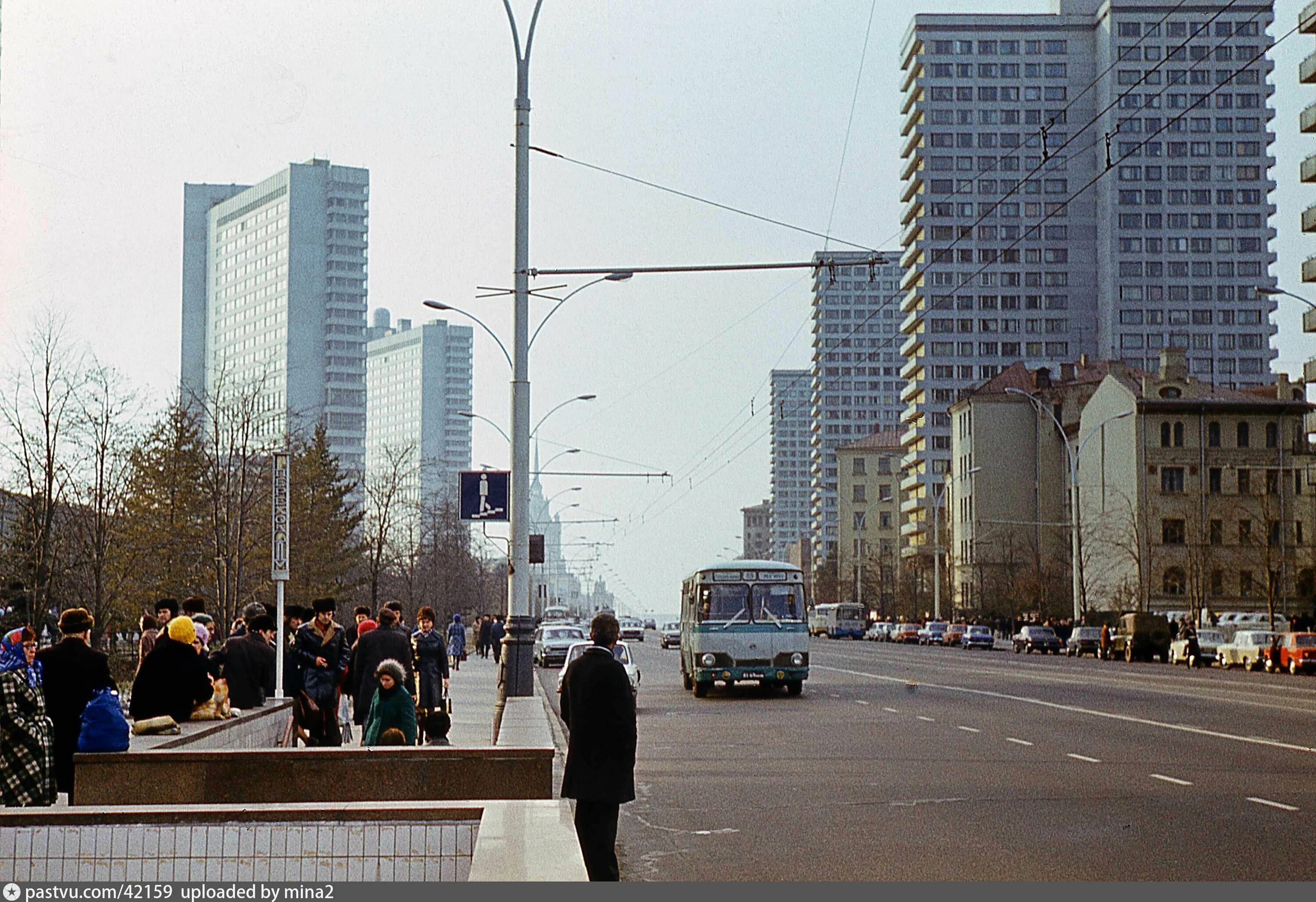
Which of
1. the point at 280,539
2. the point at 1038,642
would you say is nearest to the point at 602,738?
the point at 280,539

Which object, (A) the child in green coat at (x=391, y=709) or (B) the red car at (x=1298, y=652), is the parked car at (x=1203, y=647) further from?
(A) the child in green coat at (x=391, y=709)

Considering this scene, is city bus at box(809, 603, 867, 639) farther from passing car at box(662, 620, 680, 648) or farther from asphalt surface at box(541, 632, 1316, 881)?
asphalt surface at box(541, 632, 1316, 881)

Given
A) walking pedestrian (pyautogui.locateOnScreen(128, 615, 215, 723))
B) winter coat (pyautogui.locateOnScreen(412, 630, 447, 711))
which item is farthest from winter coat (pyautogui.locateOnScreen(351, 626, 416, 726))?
walking pedestrian (pyautogui.locateOnScreen(128, 615, 215, 723))

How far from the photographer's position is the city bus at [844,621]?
404ft

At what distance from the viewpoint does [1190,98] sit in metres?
156

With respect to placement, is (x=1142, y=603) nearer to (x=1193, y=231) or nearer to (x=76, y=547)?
(x=76, y=547)

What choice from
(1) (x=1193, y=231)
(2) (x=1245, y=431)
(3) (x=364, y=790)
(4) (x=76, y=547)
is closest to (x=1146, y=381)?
(2) (x=1245, y=431)

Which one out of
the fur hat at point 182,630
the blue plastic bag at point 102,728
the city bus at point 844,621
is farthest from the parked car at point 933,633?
the blue plastic bag at point 102,728

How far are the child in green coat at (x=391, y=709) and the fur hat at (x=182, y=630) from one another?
196 cm

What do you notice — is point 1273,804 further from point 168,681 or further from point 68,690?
point 68,690

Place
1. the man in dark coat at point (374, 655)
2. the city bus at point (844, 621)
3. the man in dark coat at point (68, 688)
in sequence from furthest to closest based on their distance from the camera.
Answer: the city bus at point (844, 621)
the man in dark coat at point (374, 655)
the man in dark coat at point (68, 688)

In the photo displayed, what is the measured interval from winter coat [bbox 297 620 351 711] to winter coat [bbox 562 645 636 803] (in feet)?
27.6

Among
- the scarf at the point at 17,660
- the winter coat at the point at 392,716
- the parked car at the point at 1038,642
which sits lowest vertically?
the parked car at the point at 1038,642

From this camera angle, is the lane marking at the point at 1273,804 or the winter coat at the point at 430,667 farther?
the winter coat at the point at 430,667
